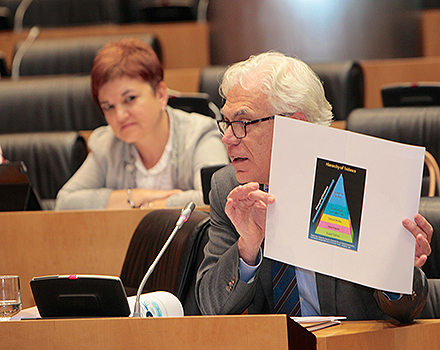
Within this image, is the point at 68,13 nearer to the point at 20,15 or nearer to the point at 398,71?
the point at 20,15

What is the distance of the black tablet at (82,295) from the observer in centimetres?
121

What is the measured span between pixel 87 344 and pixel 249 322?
0.27 m

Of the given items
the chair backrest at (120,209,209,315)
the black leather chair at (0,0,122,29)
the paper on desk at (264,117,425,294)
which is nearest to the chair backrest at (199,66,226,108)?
the chair backrest at (120,209,209,315)

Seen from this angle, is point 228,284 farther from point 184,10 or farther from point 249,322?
point 184,10

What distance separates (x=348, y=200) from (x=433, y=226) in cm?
60

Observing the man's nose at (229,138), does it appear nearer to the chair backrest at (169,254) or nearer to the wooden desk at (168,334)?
the chair backrest at (169,254)

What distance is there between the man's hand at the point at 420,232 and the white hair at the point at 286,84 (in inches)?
15.3

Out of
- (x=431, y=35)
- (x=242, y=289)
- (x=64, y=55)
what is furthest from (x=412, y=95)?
(x=64, y=55)

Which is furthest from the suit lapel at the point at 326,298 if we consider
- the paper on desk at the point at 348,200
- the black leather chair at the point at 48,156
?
the black leather chair at the point at 48,156

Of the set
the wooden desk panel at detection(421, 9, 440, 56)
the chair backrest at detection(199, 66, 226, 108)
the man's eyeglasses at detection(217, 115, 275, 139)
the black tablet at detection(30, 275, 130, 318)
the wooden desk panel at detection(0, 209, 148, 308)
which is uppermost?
the wooden desk panel at detection(421, 9, 440, 56)

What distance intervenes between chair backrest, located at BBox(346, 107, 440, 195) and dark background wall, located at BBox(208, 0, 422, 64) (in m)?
0.91

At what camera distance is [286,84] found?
1473 millimetres

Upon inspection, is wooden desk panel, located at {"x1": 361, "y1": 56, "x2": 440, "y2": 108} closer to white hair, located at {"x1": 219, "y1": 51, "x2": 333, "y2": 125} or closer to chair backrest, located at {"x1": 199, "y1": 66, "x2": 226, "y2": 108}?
chair backrest, located at {"x1": 199, "y1": 66, "x2": 226, "y2": 108}

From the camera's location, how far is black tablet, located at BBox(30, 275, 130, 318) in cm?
121
